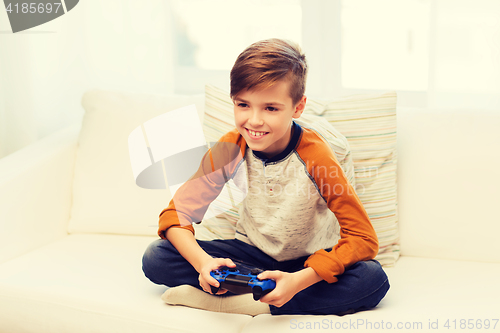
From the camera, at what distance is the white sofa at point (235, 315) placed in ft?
3.06

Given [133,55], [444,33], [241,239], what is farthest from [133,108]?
[444,33]

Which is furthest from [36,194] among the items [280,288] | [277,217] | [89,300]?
[280,288]

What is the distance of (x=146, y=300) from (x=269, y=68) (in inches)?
21.7

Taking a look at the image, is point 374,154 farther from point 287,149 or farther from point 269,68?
point 269,68

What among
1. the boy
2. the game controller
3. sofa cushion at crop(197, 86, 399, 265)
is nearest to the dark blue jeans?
the boy

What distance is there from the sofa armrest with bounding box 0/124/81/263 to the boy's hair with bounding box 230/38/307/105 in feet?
2.53

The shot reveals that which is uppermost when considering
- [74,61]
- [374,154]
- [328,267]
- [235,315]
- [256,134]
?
[74,61]

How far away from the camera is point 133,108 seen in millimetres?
1509

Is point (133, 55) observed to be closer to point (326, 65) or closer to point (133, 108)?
point (133, 108)

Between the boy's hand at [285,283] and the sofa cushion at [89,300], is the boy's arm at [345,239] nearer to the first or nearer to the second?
the boy's hand at [285,283]

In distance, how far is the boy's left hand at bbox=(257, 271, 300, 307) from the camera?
873 millimetres

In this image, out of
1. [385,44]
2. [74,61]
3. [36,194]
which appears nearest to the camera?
[36,194]

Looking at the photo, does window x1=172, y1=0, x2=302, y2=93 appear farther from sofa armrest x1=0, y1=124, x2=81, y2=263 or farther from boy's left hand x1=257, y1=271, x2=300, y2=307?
boy's left hand x1=257, y1=271, x2=300, y2=307

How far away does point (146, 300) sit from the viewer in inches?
40.0
